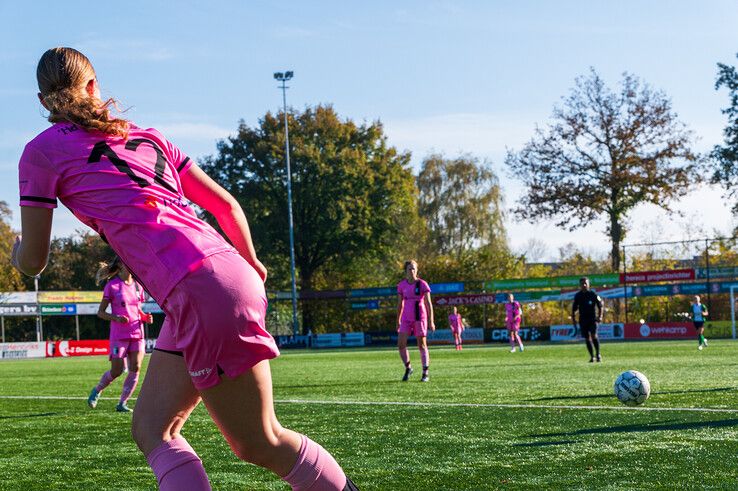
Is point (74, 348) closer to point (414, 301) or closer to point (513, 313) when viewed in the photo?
point (513, 313)

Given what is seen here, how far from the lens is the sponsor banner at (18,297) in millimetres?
56000

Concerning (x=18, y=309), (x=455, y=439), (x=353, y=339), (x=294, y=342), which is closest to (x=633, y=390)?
(x=455, y=439)

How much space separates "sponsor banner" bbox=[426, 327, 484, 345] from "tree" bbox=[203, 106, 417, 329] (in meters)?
11.5

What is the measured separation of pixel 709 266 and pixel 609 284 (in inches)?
203

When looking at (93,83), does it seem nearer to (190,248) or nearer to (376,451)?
(190,248)

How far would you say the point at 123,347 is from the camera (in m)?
12.2

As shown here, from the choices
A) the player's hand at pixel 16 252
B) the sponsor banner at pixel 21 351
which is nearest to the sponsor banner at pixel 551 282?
the sponsor banner at pixel 21 351

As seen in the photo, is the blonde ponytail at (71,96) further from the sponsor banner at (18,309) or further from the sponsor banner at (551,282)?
the sponsor banner at (18,309)

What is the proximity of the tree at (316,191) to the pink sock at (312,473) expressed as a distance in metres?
58.1

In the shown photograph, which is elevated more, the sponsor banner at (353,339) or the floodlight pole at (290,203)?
the floodlight pole at (290,203)

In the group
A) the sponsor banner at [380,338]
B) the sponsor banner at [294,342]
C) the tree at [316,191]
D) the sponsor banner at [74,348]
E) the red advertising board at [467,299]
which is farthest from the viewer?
the tree at [316,191]

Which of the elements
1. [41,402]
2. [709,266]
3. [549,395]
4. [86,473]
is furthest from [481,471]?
[709,266]

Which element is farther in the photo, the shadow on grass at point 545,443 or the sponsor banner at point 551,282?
the sponsor banner at point 551,282

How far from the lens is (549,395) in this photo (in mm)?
12125
